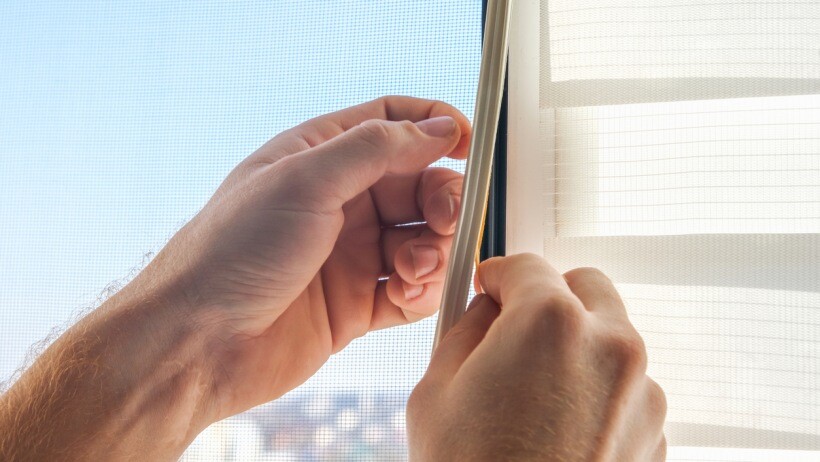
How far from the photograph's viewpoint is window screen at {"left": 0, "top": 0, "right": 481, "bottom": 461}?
749 millimetres

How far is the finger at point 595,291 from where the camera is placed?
1.34 feet

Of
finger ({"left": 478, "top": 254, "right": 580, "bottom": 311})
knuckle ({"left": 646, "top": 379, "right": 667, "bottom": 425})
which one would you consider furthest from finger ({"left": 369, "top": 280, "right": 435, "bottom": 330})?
knuckle ({"left": 646, "top": 379, "right": 667, "bottom": 425})

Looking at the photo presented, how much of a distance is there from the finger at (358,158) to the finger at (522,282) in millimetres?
151

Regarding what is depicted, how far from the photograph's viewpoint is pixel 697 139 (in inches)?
21.1

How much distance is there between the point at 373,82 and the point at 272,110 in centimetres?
14

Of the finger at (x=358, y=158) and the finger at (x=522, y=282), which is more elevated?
the finger at (x=358, y=158)

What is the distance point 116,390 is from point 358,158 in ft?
1.05

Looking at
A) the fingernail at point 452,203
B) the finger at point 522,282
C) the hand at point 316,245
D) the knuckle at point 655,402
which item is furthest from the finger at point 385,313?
the knuckle at point 655,402

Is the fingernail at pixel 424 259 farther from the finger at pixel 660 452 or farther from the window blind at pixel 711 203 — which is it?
the finger at pixel 660 452

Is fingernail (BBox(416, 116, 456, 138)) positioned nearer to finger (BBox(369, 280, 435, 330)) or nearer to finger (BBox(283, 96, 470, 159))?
finger (BBox(283, 96, 470, 159))

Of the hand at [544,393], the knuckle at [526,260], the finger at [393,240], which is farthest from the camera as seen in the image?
the finger at [393,240]

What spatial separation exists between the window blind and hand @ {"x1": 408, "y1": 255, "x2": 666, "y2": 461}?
0.17 metres

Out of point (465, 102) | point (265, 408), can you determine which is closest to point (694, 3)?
point (465, 102)

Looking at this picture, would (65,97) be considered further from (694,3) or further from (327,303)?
(694,3)
